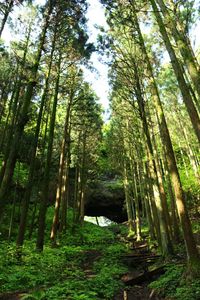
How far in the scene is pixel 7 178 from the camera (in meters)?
7.72

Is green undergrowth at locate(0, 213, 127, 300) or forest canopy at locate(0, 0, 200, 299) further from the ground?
forest canopy at locate(0, 0, 200, 299)

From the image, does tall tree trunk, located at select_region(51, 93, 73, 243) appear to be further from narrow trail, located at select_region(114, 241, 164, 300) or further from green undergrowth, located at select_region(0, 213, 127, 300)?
narrow trail, located at select_region(114, 241, 164, 300)

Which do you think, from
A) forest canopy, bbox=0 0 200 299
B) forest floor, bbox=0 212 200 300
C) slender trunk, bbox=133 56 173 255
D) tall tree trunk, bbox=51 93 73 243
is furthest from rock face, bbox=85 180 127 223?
slender trunk, bbox=133 56 173 255

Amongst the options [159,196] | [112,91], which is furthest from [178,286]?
[112,91]

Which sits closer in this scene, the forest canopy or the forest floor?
the forest floor

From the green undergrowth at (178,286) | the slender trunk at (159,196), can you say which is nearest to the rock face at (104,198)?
the slender trunk at (159,196)

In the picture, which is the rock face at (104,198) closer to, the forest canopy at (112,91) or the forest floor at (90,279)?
the forest canopy at (112,91)

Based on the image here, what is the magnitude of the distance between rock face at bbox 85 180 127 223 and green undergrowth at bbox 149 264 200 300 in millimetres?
24313

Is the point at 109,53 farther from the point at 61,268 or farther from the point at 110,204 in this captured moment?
the point at 110,204

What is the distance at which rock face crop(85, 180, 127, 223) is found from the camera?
32188 millimetres

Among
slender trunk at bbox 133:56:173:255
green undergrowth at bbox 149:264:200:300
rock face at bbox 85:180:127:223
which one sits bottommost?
green undergrowth at bbox 149:264:200:300

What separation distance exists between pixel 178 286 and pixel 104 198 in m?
26.2

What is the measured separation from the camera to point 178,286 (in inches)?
260

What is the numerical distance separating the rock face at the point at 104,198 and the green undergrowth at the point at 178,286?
24.3 meters
